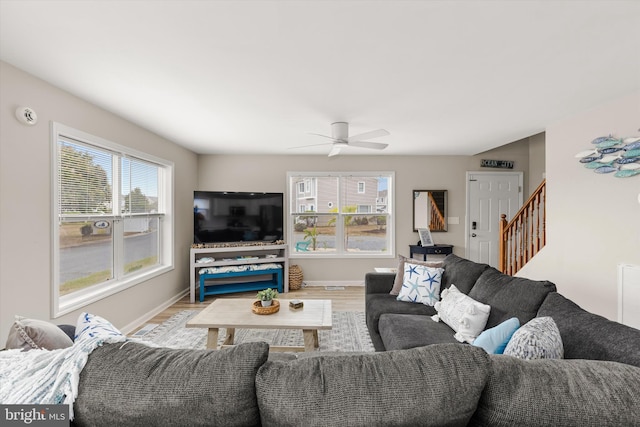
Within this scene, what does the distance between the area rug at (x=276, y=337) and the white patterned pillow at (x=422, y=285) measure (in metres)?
0.63

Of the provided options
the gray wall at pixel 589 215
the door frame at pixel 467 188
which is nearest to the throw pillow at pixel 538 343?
the gray wall at pixel 589 215

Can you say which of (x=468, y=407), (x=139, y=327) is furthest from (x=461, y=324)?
(x=139, y=327)

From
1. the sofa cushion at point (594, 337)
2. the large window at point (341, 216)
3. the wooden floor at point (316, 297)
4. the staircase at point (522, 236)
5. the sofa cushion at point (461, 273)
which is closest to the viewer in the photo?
the sofa cushion at point (594, 337)

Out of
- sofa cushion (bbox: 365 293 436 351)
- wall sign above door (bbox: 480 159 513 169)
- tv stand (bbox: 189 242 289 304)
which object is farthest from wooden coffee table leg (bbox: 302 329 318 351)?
wall sign above door (bbox: 480 159 513 169)

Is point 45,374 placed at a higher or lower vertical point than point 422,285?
higher

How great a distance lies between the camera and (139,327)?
3.29 meters

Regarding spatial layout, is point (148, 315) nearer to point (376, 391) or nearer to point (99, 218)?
point (99, 218)

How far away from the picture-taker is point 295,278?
15.9 feet

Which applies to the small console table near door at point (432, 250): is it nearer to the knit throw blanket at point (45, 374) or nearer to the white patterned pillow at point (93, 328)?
the white patterned pillow at point (93, 328)

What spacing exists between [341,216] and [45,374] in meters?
4.55

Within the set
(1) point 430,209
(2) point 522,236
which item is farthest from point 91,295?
(2) point 522,236

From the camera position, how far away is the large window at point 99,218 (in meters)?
2.49

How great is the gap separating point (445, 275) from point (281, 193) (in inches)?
118

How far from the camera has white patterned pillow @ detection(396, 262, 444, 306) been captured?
8.87 feet
